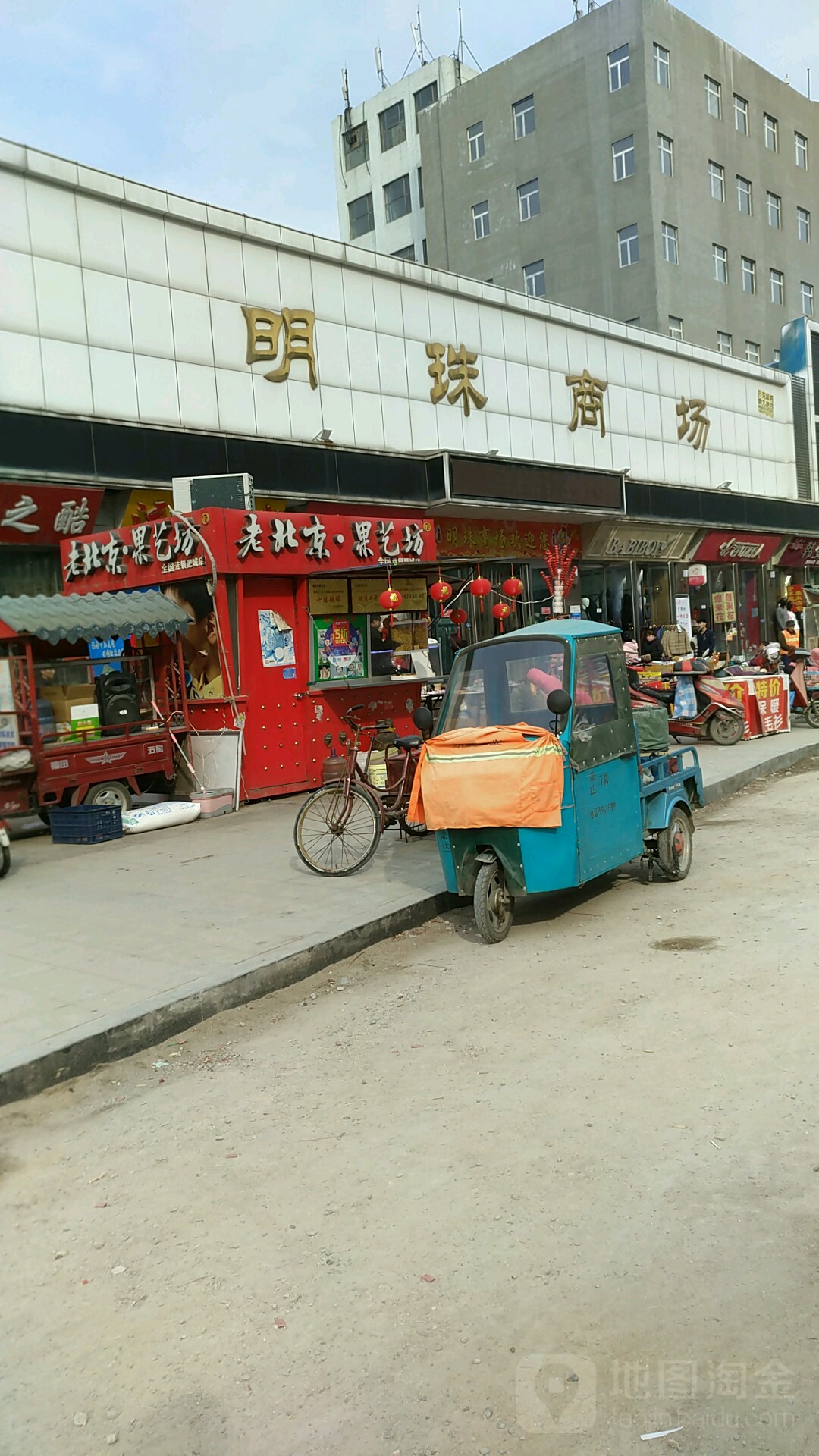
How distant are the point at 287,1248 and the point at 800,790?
10.4 meters

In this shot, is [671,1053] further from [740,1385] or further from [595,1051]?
[740,1385]

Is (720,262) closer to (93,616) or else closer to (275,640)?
(275,640)

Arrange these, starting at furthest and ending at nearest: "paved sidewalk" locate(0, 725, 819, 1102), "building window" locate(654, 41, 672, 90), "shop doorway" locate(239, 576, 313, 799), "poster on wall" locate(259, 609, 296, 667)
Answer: "building window" locate(654, 41, 672, 90), "poster on wall" locate(259, 609, 296, 667), "shop doorway" locate(239, 576, 313, 799), "paved sidewalk" locate(0, 725, 819, 1102)

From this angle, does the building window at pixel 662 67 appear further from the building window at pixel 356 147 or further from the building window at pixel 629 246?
the building window at pixel 356 147

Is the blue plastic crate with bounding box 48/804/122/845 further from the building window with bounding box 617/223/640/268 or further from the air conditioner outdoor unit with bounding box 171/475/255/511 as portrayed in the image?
the building window with bounding box 617/223/640/268

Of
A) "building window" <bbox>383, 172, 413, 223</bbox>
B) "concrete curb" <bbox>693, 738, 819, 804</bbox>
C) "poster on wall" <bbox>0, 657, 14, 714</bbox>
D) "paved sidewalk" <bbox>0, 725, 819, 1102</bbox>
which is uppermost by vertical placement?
"building window" <bbox>383, 172, 413, 223</bbox>

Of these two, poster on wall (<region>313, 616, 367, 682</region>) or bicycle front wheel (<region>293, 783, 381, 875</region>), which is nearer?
bicycle front wheel (<region>293, 783, 381, 875</region>)

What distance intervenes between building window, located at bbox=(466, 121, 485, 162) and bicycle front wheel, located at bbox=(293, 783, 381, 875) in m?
42.4

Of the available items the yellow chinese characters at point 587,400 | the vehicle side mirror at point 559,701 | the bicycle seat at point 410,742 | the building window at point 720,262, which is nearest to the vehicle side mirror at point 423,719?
the vehicle side mirror at point 559,701

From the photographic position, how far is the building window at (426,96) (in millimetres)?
52875

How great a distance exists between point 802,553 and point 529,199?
1828 cm

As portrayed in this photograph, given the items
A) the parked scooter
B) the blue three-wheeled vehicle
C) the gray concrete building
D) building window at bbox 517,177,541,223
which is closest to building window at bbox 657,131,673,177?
the gray concrete building

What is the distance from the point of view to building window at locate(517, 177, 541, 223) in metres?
41.2

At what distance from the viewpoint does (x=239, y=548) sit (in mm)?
13000
